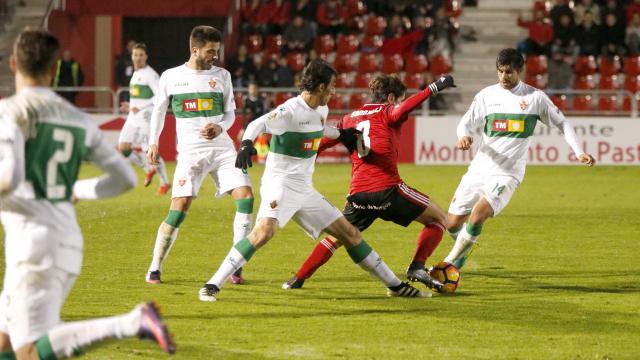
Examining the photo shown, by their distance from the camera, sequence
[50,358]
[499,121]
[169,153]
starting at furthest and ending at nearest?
[169,153] < [499,121] < [50,358]

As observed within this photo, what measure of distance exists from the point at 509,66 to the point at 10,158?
5812 millimetres

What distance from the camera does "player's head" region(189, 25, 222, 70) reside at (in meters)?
9.55

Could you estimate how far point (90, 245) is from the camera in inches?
484

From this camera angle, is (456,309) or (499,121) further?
(499,121)

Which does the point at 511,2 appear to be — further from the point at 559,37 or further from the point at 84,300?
the point at 84,300

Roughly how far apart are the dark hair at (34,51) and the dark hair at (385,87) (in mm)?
4749

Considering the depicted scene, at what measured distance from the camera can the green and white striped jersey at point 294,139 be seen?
27.7 ft

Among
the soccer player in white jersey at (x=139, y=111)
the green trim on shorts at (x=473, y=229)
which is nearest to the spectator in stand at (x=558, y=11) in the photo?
the soccer player in white jersey at (x=139, y=111)

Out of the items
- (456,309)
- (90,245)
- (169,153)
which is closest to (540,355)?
(456,309)

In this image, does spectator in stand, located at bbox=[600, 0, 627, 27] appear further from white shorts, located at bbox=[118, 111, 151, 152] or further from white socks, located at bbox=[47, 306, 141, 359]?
white socks, located at bbox=[47, 306, 141, 359]

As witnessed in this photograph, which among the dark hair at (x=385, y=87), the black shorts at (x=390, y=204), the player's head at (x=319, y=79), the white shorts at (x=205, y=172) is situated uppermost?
the player's head at (x=319, y=79)

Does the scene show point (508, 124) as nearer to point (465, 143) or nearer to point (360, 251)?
point (465, 143)

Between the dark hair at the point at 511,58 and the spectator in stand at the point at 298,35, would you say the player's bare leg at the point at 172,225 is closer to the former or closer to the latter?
the dark hair at the point at 511,58

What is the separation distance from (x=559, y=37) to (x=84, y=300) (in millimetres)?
18744
